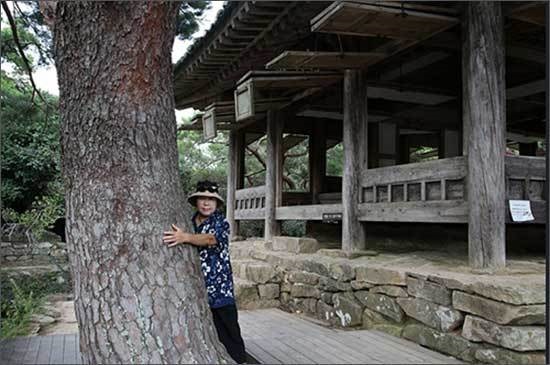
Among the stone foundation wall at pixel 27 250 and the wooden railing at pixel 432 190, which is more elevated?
the wooden railing at pixel 432 190

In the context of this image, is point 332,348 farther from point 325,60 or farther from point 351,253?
point 325,60

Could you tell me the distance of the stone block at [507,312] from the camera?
10.2ft

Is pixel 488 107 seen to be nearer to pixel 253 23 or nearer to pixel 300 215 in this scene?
pixel 253 23

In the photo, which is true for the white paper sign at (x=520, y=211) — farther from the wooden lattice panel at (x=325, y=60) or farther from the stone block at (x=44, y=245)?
the stone block at (x=44, y=245)

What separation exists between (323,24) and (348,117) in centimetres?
171

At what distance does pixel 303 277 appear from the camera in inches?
226

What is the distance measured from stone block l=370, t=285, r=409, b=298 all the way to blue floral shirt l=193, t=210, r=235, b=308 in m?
1.69

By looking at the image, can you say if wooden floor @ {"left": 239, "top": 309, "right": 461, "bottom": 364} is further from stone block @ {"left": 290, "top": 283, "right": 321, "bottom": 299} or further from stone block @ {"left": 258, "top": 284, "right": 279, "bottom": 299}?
stone block @ {"left": 258, "top": 284, "right": 279, "bottom": 299}

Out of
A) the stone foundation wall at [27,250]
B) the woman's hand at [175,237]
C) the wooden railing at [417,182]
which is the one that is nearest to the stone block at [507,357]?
the wooden railing at [417,182]

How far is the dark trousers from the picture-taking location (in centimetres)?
326

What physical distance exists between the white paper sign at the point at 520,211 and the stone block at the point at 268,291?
3204 mm

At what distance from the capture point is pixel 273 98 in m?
7.08

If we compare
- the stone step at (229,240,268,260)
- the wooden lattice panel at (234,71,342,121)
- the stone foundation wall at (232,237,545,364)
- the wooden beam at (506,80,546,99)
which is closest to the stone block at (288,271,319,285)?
the stone foundation wall at (232,237,545,364)

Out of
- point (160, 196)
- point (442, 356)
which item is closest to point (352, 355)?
point (442, 356)
